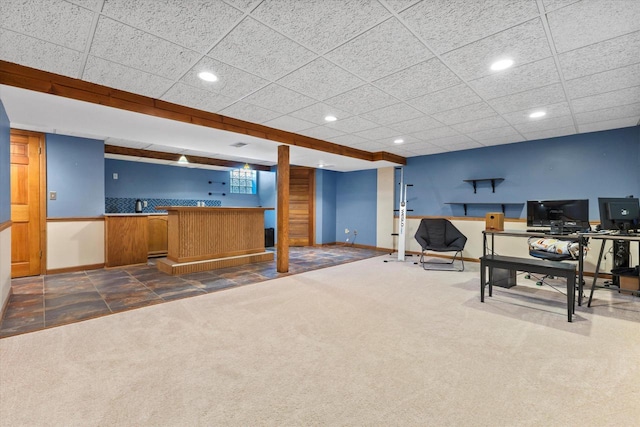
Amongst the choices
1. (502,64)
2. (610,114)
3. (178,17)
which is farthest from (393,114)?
(610,114)

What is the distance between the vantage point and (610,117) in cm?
411

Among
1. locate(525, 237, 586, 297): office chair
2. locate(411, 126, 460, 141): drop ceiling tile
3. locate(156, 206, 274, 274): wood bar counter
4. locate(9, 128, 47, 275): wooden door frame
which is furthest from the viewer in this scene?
locate(156, 206, 274, 274): wood bar counter

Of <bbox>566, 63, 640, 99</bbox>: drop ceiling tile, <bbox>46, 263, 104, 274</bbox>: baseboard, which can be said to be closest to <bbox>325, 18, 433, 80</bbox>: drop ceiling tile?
<bbox>566, 63, 640, 99</bbox>: drop ceiling tile

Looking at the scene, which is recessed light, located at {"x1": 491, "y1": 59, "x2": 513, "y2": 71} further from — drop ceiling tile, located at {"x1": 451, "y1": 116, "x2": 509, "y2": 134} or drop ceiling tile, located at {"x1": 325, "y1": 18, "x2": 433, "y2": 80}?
drop ceiling tile, located at {"x1": 451, "y1": 116, "x2": 509, "y2": 134}

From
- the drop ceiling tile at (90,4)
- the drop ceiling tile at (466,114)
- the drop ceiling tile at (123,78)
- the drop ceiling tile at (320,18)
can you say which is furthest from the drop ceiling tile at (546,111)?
the drop ceiling tile at (90,4)

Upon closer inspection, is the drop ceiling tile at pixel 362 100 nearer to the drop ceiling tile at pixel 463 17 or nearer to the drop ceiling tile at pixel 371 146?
the drop ceiling tile at pixel 463 17

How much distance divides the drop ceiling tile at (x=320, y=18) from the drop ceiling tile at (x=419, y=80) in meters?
0.83

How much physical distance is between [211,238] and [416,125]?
408cm

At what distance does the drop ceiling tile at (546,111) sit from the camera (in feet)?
12.1

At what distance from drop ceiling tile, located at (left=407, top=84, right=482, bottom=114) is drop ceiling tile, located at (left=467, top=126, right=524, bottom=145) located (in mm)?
1570

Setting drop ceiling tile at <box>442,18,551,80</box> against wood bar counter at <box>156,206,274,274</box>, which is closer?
drop ceiling tile at <box>442,18,551,80</box>

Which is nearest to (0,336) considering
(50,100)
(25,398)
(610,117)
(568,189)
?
(25,398)

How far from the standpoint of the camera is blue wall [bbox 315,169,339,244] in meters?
8.45

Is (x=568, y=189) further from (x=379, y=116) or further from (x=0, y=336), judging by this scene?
(x=0, y=336)
